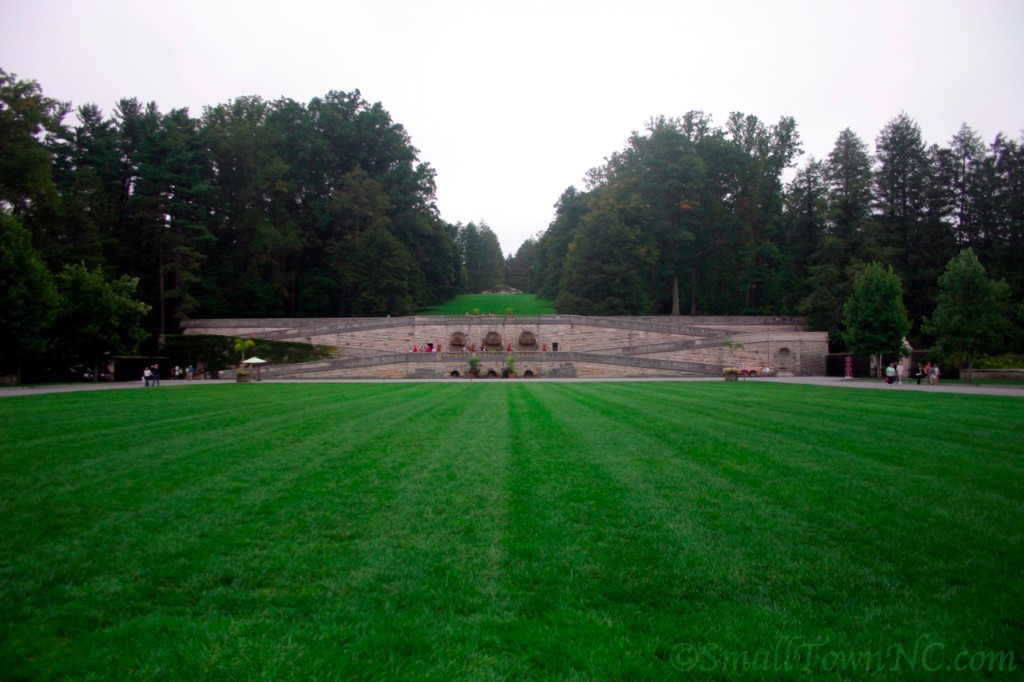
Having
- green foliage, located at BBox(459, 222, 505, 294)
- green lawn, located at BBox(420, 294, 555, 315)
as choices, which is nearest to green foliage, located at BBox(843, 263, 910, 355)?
green lawn, located at BBox(420, 294, 555, 315)

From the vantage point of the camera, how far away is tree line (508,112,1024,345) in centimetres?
5175

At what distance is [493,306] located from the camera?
263 ft

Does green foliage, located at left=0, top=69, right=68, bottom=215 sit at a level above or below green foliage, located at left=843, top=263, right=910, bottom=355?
above

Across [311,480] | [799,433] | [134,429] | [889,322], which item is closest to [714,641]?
[311,480]

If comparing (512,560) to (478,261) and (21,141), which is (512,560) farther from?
(478,261)

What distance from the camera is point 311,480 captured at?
7.73 m

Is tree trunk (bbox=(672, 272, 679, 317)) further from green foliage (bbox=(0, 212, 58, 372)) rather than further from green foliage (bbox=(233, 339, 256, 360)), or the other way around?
green foliage (bbox=(0, 212, 58, 372))

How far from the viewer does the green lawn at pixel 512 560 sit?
11.0 feet

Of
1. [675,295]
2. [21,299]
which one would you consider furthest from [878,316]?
[21,299]

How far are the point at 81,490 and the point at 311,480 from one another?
2.53m

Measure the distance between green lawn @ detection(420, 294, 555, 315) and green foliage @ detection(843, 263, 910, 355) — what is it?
118ft

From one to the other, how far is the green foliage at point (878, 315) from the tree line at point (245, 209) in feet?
131

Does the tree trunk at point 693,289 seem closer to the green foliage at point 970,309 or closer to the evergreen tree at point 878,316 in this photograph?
the evergreen tree at point 878,316

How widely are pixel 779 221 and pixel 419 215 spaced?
132 ft
